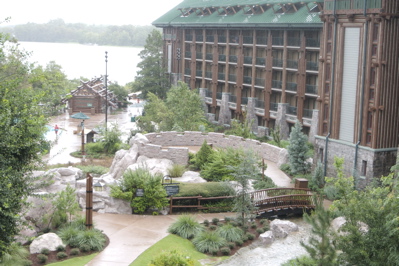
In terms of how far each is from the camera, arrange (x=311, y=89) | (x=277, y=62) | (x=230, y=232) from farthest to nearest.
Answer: (x=277, y=62), (x=311, y=89), (x=230, y=232)

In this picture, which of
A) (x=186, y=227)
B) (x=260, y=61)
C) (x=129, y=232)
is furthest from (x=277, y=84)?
(x=129, y=232)

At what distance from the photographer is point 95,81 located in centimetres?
10681

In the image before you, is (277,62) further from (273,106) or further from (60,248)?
(60,248)

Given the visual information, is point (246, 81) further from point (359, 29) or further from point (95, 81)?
point (95, 81)

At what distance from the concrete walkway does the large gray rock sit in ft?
6.40

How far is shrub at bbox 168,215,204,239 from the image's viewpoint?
105 feet

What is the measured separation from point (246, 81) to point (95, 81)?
40.2 m

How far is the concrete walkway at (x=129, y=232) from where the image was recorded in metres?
28.8

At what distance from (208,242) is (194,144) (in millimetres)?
22514

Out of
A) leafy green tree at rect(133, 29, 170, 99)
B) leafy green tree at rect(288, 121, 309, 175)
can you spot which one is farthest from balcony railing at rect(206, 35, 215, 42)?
leafy green tree at rect(288, 121, 309, 175)

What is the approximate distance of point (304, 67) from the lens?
62.8 m

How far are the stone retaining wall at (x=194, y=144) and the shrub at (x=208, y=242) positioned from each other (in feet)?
50.3

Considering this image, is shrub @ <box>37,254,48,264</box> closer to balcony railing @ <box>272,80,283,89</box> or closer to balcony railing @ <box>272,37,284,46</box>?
balcony railing @ <box>272,80,283,89</box>

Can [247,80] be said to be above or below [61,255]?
above
